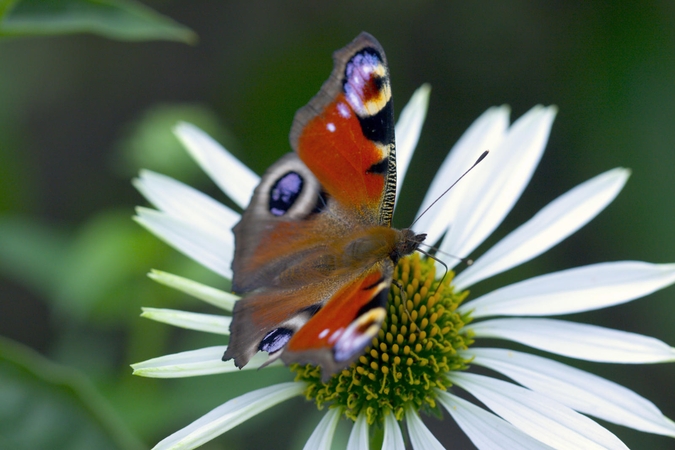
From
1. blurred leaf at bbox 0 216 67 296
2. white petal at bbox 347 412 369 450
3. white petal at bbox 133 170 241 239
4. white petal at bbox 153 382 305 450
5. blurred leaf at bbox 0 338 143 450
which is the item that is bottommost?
blurred leaf at bbox 0 216 67 296

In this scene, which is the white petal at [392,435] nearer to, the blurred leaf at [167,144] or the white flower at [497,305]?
the white flower at [497,305]

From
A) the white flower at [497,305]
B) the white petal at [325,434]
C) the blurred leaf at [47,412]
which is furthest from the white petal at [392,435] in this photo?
the blurred leaf at [47,412]

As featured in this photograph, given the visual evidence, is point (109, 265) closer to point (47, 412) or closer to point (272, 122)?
point (47, 412)

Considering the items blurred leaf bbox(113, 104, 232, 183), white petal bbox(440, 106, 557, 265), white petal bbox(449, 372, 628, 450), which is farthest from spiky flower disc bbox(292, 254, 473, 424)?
blurred leaf bbox(113, 104, 232, 183)

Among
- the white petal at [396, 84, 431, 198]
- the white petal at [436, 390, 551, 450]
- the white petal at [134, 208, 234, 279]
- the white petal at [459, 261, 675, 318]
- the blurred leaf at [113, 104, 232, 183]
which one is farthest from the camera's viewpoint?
the blurred leaf at [113, 104, 232, 183]

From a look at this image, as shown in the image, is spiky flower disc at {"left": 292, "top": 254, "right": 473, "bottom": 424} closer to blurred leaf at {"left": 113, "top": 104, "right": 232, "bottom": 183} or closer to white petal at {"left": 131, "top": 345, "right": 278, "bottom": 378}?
white petal at {"left": 131, "top": 345, "right": 278, "bottom": 378}


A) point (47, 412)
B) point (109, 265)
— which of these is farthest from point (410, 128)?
point (47, 412)
